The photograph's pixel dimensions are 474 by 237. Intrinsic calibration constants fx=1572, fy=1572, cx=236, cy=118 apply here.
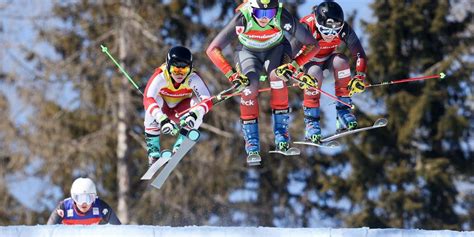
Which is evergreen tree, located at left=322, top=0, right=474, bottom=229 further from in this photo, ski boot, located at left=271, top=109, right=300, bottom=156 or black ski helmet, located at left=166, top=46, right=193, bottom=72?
black ski helmet, located at left=166, top=46, right=193, bottom=72

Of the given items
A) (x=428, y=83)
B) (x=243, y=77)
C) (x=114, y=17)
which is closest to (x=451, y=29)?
(x=428, y=83)

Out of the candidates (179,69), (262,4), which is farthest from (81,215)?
(262,4)

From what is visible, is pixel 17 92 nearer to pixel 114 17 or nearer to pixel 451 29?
pixel 114 17

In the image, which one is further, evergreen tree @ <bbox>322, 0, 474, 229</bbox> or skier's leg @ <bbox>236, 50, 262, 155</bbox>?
evergreen tree @ <bbox>322, 0, 474, 229</bbox>

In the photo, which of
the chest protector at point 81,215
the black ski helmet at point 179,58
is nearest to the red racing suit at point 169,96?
the black ski helmet at point 179,58

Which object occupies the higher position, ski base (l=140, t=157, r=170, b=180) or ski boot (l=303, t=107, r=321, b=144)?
ski boot (l=303, t=107, r=321, b=144)

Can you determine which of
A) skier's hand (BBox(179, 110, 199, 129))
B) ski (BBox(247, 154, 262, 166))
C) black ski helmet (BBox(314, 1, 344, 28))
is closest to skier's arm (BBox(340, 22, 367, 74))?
black ski helmet (BBox(314, 1, 344, 28))

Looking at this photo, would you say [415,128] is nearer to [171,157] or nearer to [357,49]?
[357,49]

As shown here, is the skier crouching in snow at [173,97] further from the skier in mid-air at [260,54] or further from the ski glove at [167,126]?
the skier in mid-air at [260,54]

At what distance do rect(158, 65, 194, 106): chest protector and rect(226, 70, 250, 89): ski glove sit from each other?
47cm

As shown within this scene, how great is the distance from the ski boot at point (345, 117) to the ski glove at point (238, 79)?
1835mm

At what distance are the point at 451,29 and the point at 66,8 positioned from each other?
8917 mm

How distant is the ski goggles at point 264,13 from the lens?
18719mm

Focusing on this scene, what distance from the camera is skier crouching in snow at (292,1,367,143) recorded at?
1928cm
